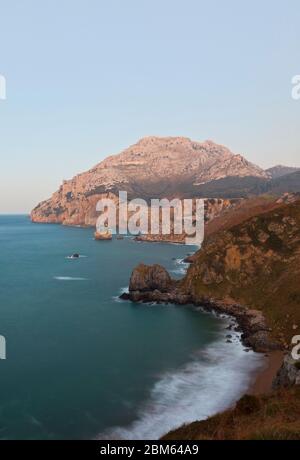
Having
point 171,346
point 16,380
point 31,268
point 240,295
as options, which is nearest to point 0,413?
point 16,380

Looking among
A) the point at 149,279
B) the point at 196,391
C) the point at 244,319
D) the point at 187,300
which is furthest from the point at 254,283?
the point at 196,391

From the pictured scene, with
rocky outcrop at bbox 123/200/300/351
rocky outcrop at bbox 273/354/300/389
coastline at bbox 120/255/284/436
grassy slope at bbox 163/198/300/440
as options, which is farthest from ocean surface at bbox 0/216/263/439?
grassy slope at bbox 163/198/300/440

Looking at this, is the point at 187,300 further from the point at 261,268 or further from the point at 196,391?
the point at 196,391

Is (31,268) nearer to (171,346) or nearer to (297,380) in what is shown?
(171,346)

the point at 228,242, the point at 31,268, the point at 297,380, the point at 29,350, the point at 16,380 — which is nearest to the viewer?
the point at 297,380

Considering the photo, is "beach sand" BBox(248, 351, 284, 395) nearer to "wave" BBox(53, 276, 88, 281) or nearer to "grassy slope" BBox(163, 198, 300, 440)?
"grassy slope" BBox(163, 198, 300, 440)

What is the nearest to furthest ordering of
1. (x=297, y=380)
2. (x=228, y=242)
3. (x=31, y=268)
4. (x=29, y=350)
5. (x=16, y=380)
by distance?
1. (x=297, y=380)
2. (x=16, y=380)
3. (x=29, y=350)
4. (x=228, y=242)
5. (x=31, y=268)
